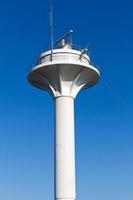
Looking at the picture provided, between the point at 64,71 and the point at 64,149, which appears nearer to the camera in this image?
the point at 64,149

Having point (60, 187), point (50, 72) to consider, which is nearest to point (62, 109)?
point (50, 72)

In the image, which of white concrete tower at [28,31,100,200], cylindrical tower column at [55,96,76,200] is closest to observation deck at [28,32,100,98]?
white concrete tower at [28,31,100,200]

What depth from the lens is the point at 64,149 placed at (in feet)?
111

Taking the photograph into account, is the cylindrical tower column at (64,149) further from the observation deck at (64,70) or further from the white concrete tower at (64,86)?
the observation deck at (64,70)

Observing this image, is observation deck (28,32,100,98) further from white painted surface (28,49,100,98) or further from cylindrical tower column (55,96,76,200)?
cylindrical tower column (55,96,76,200)

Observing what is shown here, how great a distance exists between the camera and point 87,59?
3744 centimetres

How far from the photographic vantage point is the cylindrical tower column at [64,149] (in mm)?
32938

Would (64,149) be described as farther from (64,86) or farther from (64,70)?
(64,70)

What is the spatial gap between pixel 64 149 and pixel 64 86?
5813 mm

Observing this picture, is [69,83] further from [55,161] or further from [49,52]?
[55,161]

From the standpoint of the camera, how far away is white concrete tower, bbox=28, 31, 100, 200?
109 ft

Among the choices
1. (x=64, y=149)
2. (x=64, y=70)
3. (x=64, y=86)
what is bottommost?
(x=64, y=149)

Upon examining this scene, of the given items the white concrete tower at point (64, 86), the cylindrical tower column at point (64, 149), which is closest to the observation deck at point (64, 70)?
the white concrete tower at point (64, 86)

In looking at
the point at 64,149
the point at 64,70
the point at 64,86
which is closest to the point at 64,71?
the point at 64,70
